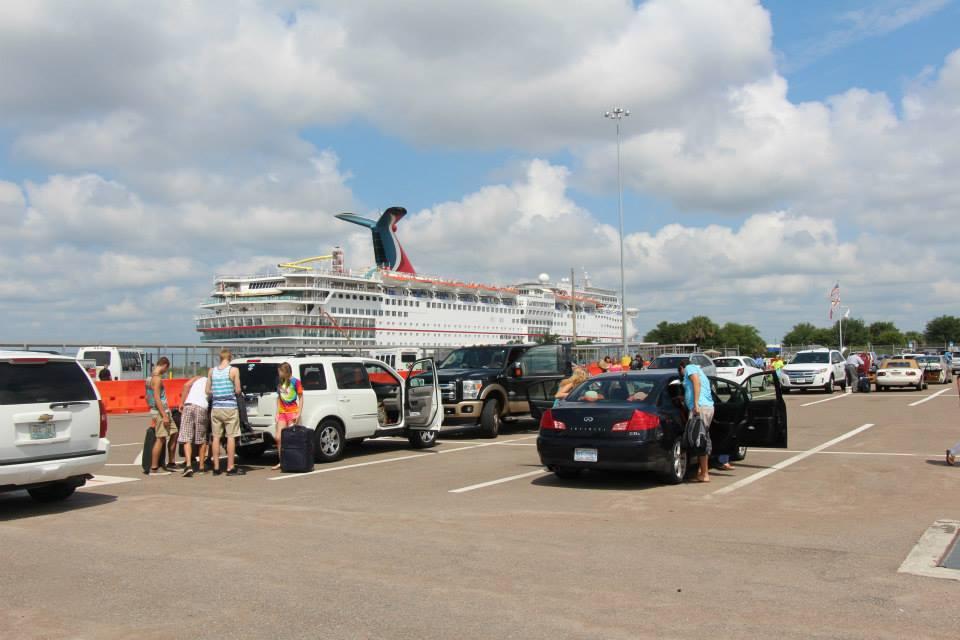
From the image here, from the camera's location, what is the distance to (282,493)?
32.1 feet

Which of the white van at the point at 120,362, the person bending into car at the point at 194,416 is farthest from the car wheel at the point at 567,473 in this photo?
the white van at the point at 120,362

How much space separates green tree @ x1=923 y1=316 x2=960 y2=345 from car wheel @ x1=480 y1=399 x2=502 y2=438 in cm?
11631

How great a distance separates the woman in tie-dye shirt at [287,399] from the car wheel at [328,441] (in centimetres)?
57

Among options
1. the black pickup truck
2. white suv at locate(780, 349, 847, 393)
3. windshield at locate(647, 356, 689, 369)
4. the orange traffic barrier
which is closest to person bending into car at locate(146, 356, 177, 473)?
the black pickup truck

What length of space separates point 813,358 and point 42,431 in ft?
95.2

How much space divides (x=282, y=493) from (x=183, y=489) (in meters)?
1.41

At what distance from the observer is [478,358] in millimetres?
17312

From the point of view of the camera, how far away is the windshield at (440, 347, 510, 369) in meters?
17.0

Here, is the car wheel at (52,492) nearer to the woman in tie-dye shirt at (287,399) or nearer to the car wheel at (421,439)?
the woman in tie-dye shirt at (287,399)

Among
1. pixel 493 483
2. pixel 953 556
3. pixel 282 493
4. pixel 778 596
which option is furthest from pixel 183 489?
pixel 953 556

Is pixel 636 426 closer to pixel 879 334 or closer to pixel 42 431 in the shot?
pixel 42 431

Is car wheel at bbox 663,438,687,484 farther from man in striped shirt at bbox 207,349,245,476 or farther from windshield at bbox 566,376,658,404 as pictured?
man in striped shirt at bbox 207,349,245,476

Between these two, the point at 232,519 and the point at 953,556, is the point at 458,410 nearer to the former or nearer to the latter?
the point at 232,519

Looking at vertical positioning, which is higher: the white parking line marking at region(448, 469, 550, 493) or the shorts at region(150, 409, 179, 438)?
the shorts at region(150, 409, 179, 438)
